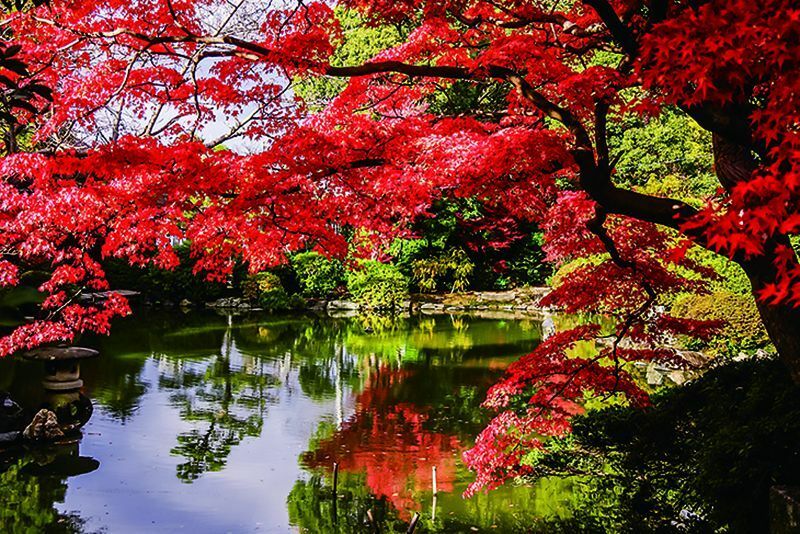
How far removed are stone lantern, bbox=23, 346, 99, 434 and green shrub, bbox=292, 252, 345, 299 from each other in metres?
11.4

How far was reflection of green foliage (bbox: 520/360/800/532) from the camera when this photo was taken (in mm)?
2848

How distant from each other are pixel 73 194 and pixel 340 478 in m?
3.30

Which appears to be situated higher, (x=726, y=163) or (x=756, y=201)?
(x=726, y=163)

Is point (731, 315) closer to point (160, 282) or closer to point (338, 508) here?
point (338, 508)

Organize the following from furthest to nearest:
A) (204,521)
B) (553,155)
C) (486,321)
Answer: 1. (486,321)
2. (204,521)
3. (553,155)

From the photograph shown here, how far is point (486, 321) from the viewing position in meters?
16.9

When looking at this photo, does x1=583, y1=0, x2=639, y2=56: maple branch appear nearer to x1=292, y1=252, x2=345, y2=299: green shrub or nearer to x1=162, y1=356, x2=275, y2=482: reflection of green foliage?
x1=162, y1=356, x2=275, y2=482: reflection of green foliage

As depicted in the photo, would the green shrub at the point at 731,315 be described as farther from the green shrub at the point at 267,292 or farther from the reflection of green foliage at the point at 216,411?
the green shrub at the point at 267,292

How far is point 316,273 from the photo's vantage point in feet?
64.3

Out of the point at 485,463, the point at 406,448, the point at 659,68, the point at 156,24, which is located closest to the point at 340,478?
the point at 406,448

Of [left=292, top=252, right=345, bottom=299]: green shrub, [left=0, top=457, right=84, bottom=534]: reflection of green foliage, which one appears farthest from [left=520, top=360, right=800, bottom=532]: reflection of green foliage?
[left=292, top=252, right=345, bottom=299]: green shrub

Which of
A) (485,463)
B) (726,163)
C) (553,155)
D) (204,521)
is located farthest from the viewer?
(204,521)

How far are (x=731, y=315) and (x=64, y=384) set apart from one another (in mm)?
8079

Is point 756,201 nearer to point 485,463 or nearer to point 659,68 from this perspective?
point 659,68
